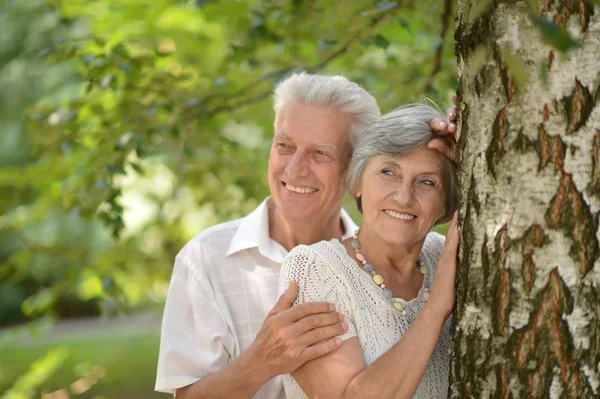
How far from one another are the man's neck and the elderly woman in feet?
1.58

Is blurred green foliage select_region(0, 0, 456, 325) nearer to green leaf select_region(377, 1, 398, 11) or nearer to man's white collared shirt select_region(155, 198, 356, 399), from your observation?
green leaf select_region(377, 1, 398, 11)

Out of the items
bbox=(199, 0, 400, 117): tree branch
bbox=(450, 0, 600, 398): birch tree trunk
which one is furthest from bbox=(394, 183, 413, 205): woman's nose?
bbox=(199, 0, 400, 117): tree branch

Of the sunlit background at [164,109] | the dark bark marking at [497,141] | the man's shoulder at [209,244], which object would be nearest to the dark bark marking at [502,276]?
the dark bark marking at [497,141]

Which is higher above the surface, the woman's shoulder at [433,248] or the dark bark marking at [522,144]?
the dark bark marking at [522,144]

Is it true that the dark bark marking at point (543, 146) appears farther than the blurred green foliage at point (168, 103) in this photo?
No

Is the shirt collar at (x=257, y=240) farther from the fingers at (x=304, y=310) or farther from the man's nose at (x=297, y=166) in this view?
the fingers at (x=304, y=310)

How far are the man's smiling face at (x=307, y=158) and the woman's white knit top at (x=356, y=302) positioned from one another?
19.9 inches

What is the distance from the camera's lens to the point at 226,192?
5215 mm

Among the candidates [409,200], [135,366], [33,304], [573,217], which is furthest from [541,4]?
[135,366]

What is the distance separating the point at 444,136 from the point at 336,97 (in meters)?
0.66

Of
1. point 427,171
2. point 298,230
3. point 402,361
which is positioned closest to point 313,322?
point 402,361

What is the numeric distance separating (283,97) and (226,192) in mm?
2182

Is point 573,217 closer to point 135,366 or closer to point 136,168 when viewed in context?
point 136,168

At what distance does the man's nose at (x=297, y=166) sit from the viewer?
9.77 ft
